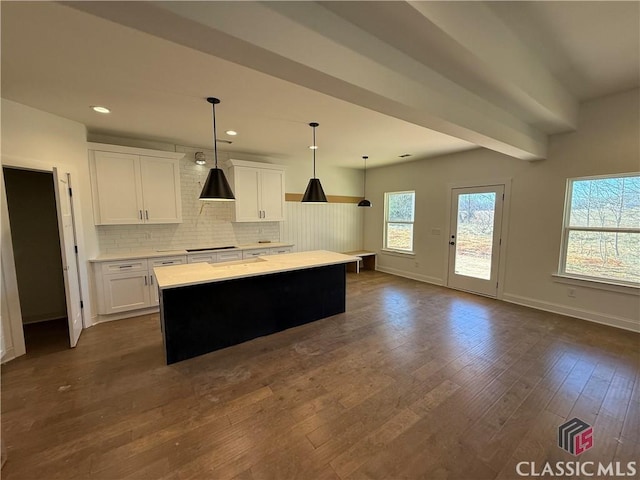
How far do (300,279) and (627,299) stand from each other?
411 cm

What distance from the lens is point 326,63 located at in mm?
1543

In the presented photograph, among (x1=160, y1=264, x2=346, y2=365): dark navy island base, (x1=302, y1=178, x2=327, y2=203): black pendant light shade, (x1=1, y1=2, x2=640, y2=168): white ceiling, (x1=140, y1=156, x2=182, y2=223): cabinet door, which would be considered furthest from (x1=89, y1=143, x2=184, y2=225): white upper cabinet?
(x1=302, y1=178, x2=327, y2=203): black pendant light shade

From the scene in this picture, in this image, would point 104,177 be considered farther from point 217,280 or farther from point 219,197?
point 217,280

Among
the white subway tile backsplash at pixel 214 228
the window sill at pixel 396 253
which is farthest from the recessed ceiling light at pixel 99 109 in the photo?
the window sill at pixel 396 253

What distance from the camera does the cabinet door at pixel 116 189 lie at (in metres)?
3.68

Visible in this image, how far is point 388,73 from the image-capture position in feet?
6.17

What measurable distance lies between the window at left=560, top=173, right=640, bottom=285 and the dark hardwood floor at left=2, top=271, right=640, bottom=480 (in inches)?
32.0

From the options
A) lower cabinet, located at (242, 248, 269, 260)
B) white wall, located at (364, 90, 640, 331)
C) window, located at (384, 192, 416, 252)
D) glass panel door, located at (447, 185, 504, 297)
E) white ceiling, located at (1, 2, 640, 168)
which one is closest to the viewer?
white ceiling, located at (1, 2, 640, 168)

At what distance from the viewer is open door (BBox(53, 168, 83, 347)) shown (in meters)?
2.85

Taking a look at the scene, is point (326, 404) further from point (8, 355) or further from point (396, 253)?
point (396, 253)

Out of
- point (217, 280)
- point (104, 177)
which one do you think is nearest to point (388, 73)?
point (217, 280)

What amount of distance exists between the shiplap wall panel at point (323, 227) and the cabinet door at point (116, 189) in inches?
108

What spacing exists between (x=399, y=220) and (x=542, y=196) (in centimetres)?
281

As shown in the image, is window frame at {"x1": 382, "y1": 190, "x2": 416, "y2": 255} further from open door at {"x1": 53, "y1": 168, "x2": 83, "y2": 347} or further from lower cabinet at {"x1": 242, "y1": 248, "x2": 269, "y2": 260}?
open door at {"x1": 53, "y1": 168, "x2": 83, "y2": 347}
